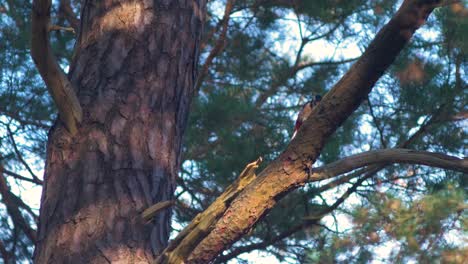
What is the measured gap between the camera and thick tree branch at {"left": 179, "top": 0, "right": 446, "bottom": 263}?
5.89 ft

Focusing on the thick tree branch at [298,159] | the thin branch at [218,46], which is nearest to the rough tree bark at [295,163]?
the thick tree branch at [298,159]

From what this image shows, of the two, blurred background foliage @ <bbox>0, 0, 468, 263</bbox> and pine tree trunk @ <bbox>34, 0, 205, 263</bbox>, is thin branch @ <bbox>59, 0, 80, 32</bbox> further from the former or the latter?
pine tree trunk @ <bbox>34, 0, 205, 263</bbox>

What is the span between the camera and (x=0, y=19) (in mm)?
4688

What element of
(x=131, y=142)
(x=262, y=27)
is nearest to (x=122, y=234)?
(x=131, y=142)

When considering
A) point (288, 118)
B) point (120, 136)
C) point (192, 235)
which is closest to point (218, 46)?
point (288, 118)

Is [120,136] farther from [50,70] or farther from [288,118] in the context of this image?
[288,118]

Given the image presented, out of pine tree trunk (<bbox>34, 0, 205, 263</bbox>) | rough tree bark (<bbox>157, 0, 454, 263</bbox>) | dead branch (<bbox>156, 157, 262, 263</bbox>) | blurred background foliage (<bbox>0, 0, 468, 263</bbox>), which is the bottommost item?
dead branch (<bbox>156, 157, 262, 263</bbox>)

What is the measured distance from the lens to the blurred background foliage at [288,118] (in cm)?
389

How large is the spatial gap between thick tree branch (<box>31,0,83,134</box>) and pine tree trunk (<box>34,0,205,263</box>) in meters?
0.05

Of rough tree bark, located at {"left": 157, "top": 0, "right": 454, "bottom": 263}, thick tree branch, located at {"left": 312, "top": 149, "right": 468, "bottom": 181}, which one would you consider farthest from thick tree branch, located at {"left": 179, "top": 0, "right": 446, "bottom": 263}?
thick tree branch, located at {"left": 312, "top": 149, "right": 468, "bottom": 181}

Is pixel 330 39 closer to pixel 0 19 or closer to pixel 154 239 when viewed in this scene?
pixel 0 19

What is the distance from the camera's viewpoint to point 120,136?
6.82 ft

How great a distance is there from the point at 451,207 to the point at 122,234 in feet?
5.27

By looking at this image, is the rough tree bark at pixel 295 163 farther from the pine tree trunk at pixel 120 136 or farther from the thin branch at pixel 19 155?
the thin branch at pixel 19 155
